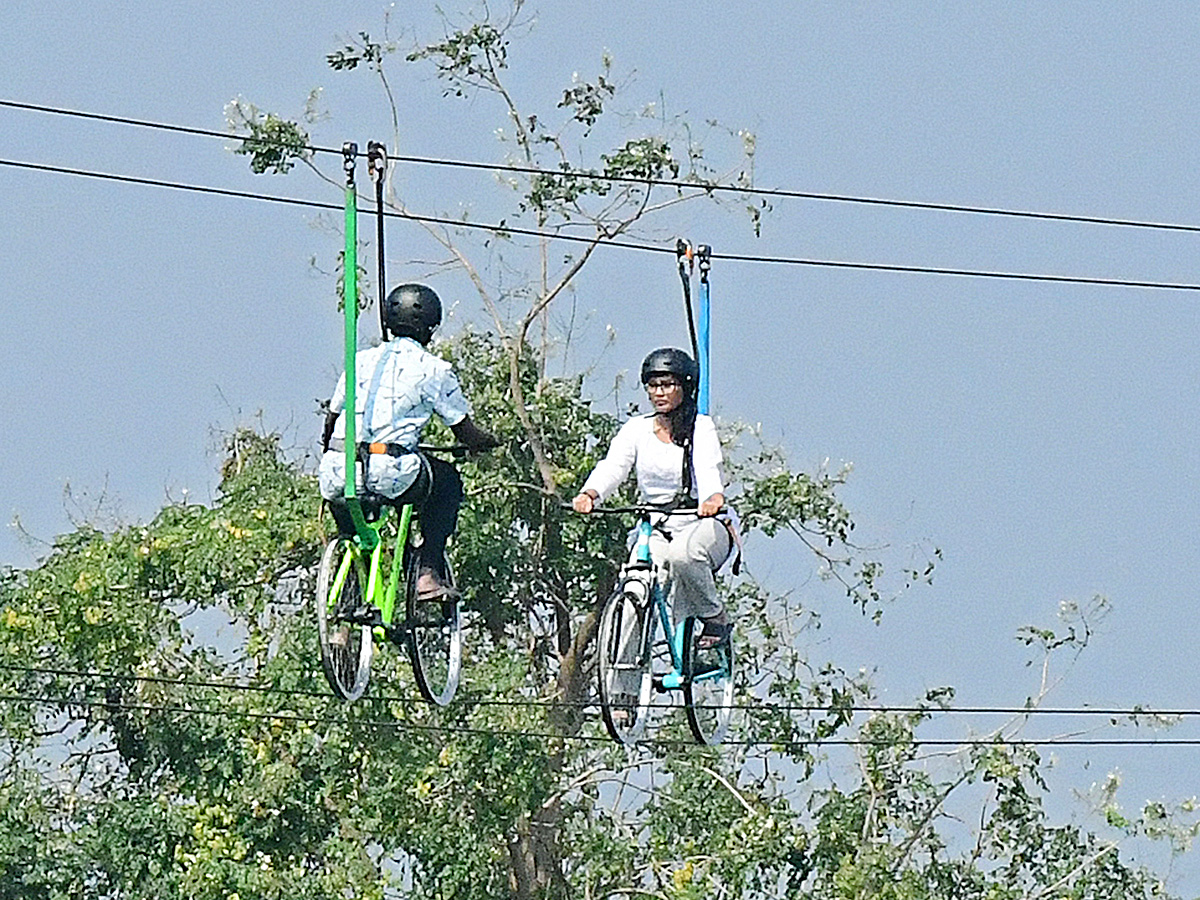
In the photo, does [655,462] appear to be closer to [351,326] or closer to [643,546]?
[643,546]

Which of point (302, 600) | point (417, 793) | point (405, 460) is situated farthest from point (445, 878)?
point (405, 460)

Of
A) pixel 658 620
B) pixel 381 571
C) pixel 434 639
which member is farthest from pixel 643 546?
pixel 434 639

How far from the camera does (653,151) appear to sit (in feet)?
57.2

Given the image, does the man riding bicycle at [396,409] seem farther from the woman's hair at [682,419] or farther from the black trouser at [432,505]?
the woman's hair at [682,419]

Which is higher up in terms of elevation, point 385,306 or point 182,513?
point 182,513

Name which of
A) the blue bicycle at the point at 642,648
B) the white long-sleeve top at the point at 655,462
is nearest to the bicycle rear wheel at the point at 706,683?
the blue bicycle at the point at 642,648

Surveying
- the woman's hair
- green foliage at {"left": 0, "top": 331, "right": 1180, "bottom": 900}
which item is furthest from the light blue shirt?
green foliage at {"left": 0, "top": 331, "right": 1180, "bottom": 900}

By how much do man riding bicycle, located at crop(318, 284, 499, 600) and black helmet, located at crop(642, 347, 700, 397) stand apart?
69 centimetres

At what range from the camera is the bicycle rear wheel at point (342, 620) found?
389 inches

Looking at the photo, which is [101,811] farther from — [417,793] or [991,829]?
[991,829]

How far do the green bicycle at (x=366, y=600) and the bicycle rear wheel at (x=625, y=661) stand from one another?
1.97ft

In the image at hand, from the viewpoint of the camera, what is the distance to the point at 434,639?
10.8 m

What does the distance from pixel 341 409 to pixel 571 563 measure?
30.1ft

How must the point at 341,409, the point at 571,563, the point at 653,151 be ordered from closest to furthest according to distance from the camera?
the point at 341,409 < the point at 653,151 < the point at 571,563
